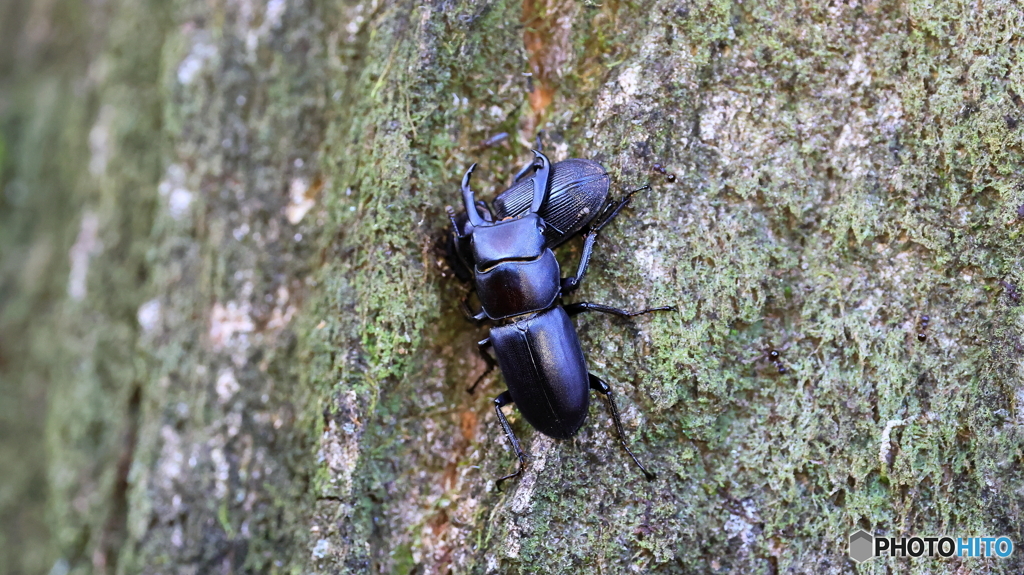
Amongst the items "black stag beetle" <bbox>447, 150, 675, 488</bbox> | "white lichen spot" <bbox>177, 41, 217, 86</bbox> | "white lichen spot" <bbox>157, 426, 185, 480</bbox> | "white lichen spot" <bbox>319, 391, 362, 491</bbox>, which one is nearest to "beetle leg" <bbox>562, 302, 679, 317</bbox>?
"black stag beetle" <bbox>447, 150, 675, 488</bbox>

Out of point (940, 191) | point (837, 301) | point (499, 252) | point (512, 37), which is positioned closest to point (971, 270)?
point (940, 191)

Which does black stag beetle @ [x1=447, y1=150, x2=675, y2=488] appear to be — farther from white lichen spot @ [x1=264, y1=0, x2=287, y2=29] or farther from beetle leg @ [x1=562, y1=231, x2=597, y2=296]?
white lichen spot @ [x1=264, y1=0, x2=287, y2=29]

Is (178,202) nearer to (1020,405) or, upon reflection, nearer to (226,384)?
(226,384)

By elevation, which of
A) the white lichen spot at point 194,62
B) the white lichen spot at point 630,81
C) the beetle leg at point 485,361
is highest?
the white lichen spot at point 194,62

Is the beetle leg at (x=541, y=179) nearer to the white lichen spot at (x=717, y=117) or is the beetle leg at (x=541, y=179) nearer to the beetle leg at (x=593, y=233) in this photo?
the beetle leg at (x=593, y=233)

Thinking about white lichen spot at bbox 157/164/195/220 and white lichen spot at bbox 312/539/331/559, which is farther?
white lichen spot at bbox 157/164/195/220

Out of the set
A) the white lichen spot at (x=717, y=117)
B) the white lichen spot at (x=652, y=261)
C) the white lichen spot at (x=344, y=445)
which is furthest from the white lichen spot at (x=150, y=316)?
the white lichen spot at (x=717, y=117)

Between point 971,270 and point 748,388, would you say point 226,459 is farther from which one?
point 971,270
